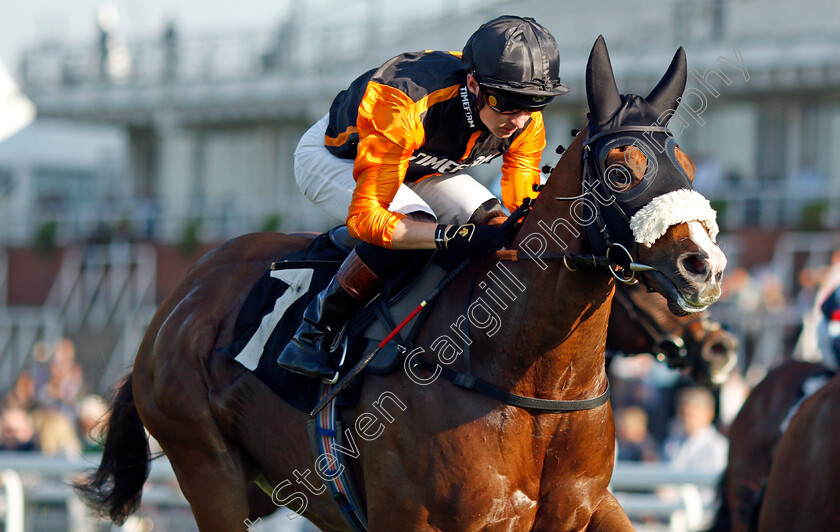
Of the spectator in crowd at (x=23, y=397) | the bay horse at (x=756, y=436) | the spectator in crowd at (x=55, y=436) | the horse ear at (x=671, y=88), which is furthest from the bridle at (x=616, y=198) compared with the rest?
the spectator in crowd at (x=23, y=397)

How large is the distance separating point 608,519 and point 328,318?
1161 mm

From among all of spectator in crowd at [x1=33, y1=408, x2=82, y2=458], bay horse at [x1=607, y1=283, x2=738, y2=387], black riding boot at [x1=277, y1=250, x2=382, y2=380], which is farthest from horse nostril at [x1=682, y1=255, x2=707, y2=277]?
spectator in crowd at [x1=33, y1=408, x2=82, y2=458]

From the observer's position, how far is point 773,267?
486 inches

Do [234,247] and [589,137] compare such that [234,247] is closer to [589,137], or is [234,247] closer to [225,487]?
[225,487]

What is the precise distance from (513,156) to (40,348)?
13.4 metres

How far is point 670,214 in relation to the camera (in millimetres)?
2797

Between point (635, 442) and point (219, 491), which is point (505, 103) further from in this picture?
point (635, 442)

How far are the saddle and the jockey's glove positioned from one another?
0.24m

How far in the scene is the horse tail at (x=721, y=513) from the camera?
5.69m

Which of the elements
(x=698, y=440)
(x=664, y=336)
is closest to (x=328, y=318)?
(x=664, y=336)

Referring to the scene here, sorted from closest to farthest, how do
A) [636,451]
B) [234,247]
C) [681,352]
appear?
[234,247] < [681,352] < [636,451]

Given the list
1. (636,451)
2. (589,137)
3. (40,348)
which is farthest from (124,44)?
(589,137)

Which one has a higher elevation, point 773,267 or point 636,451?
point 636,451

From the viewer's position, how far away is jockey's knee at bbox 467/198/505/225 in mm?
3734
